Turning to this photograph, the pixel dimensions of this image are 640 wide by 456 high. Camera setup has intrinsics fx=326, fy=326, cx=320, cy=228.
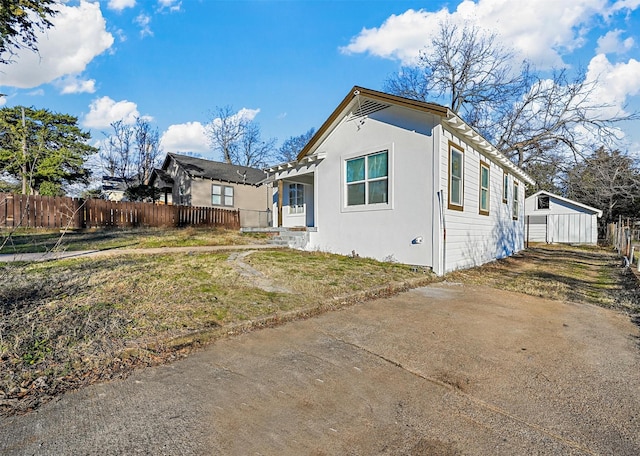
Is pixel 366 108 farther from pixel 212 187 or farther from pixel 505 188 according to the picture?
pixel 212 187

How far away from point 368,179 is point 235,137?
32.1 metres

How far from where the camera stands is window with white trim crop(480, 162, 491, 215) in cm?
997

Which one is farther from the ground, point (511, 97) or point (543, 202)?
point (511, 97)

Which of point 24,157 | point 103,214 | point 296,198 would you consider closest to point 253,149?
point 24,157

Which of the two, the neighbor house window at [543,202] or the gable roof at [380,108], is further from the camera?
the neighbor house window at [543,202]

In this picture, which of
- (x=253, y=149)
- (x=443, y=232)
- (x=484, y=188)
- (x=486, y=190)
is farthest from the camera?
(x=253, y=149)

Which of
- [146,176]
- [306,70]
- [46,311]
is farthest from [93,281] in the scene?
[146,176]

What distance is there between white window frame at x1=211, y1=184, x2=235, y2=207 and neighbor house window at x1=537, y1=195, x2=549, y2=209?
871 inches

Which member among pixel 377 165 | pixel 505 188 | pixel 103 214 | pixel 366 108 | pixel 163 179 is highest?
pixel 366 108

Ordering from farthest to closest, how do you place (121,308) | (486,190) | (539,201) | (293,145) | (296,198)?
(293,145), (539,201), (296,198), (486,190), (121,308)

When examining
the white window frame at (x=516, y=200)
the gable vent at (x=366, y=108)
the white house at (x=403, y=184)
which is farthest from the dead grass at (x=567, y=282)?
the gable vent at (x=366, y=108)

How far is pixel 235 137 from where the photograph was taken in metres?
37.6

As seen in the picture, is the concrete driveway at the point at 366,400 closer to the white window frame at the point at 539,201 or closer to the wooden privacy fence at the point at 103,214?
the wooden privacy fence at the point at 103,214

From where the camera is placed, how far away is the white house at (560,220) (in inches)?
863
